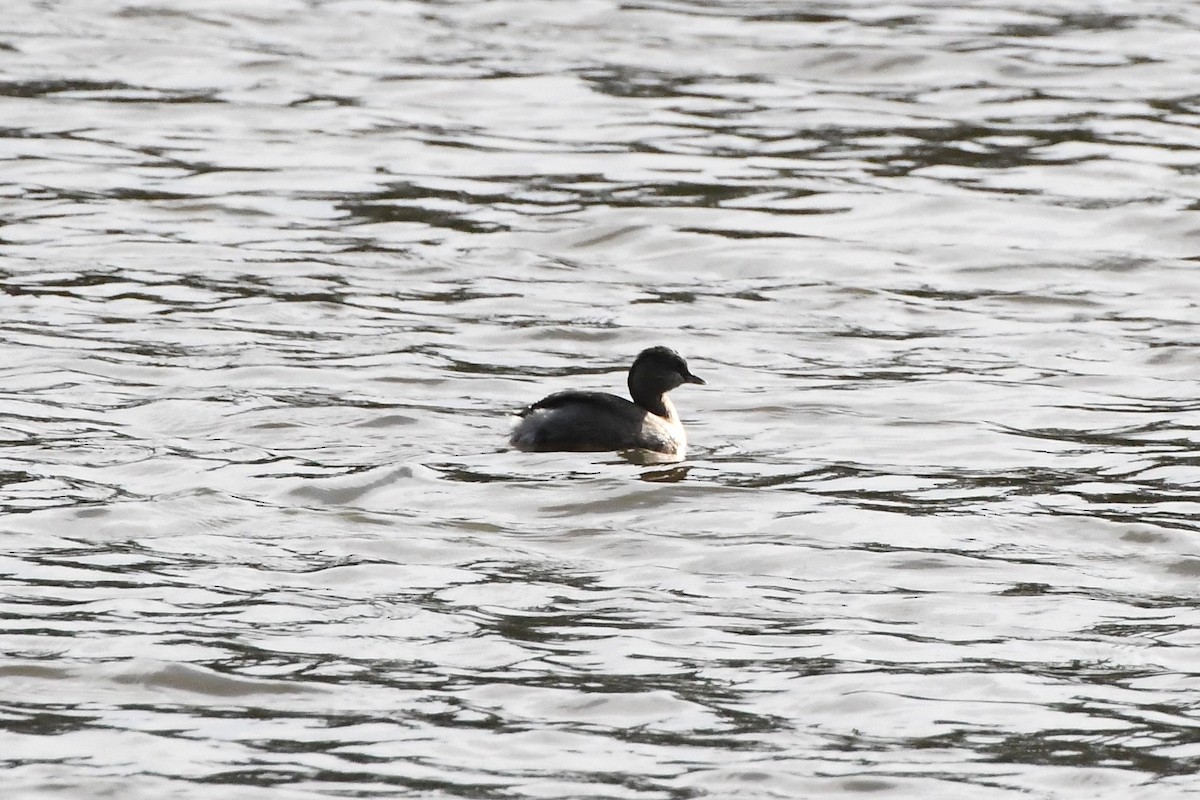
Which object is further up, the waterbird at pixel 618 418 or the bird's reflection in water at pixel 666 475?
the waterbird at pixel 618 418

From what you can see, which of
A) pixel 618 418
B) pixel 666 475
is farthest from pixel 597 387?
pixel 666 475

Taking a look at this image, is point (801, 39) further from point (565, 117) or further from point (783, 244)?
point (783, 244)

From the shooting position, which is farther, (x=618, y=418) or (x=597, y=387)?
(x=597, y=387)

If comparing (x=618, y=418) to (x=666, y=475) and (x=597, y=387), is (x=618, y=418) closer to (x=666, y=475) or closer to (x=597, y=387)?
(x=666, y=475)

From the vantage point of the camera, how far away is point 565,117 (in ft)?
56.7

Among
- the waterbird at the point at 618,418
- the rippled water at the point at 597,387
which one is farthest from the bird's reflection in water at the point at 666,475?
the waterbird at the point at 618,418

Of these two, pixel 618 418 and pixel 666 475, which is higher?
pixel 618 418

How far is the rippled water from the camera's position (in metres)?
6.86

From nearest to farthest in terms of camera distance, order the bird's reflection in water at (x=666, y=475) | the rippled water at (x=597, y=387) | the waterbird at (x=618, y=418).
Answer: the rippled water at (x=597, y=387) < the bird's reflection in water at (x=666, y=475) < the waterbird at (x=618, y=418)

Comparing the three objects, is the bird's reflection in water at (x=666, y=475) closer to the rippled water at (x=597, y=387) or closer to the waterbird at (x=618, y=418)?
the rippled water at (x=597, y=387)

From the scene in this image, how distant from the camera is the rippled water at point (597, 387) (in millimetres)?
6863

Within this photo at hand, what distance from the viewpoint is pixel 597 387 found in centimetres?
1159

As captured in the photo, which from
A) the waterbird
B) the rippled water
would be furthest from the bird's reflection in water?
the waterbird

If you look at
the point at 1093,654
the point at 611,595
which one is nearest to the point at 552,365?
the point at 611,595
